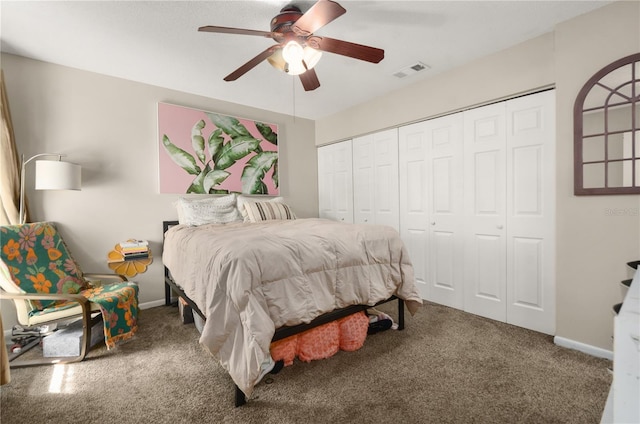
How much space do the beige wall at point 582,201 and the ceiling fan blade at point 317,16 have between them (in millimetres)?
1846

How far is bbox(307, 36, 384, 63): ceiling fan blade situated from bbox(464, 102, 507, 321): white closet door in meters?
1.43

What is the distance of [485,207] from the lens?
2691 millimetres

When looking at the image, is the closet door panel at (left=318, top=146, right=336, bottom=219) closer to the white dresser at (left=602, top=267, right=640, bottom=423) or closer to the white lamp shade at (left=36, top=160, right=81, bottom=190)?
the white lamp shade at (left=36, top=160, right=81, bottom=190)

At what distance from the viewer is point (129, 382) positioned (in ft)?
5.74

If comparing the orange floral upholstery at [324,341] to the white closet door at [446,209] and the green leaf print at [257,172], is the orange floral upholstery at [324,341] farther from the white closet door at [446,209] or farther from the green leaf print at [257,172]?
the green leaf print at [257,172]

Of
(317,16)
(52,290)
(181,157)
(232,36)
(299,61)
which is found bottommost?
(52,290)

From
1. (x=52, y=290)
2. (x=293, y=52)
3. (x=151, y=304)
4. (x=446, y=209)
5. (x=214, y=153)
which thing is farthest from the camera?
(x=214, y=153)

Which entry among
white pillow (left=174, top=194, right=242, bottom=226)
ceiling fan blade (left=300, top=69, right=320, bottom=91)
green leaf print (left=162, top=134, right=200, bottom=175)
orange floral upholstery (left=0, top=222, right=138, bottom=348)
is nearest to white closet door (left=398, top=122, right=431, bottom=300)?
ceiling fan blade (left=300, top=69, right=320, bottom=91)

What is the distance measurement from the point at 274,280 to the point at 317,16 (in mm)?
1517

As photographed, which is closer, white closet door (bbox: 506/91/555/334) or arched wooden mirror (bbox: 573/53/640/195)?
arched wooden mirror (bbox: 573/53/640/195)

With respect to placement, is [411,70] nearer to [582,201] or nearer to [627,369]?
[582,201]

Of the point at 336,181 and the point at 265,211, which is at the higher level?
the point at 336,181

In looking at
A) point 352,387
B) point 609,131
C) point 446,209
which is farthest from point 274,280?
point 609,131

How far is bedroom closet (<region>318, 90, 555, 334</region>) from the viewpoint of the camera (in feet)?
7.72
